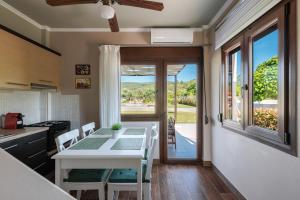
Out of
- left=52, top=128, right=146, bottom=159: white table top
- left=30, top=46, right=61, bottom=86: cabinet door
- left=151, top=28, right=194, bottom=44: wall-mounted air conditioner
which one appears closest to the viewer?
left=52, top=128, right=146, bottom=159: white table top

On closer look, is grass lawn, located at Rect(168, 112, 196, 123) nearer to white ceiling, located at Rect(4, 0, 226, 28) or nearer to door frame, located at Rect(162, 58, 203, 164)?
door frame, located at Rect(162, 58, 203, 164)

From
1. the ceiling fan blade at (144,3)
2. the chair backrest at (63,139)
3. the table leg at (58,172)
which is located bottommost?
the table leg at (58,172)

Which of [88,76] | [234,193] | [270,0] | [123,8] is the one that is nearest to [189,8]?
[123,8]

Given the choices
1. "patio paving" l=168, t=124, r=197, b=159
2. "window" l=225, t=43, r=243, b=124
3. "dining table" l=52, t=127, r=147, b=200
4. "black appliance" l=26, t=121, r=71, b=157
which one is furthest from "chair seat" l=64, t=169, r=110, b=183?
"patio paving" l=168, t=124, r=197, b=159

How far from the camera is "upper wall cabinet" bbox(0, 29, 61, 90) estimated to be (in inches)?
101

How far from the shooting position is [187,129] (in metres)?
4.14

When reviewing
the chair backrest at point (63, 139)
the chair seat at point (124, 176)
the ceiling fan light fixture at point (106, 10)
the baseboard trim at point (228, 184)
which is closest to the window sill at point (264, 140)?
the baseboard trim at point (228, 184)

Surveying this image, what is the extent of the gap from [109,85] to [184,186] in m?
2.03

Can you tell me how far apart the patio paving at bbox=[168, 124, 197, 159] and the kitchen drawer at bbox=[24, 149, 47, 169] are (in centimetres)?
214

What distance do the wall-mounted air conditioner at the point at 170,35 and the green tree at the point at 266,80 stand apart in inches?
Result: 65.6

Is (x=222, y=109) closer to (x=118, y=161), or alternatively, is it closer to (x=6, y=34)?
(x=118, y=161)

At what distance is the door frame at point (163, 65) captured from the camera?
3973 mm

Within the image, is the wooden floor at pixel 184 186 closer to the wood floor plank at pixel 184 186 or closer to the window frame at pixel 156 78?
the wood floor plank at pixel 184 186

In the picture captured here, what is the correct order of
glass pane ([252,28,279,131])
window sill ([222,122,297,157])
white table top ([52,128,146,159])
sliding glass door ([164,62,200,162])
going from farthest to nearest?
sliding glass door ([164,62,200,162])
glass pane ([252,28,279,131])
white table top ([52,128,146,159])
window sill ([222,122,297,157])
